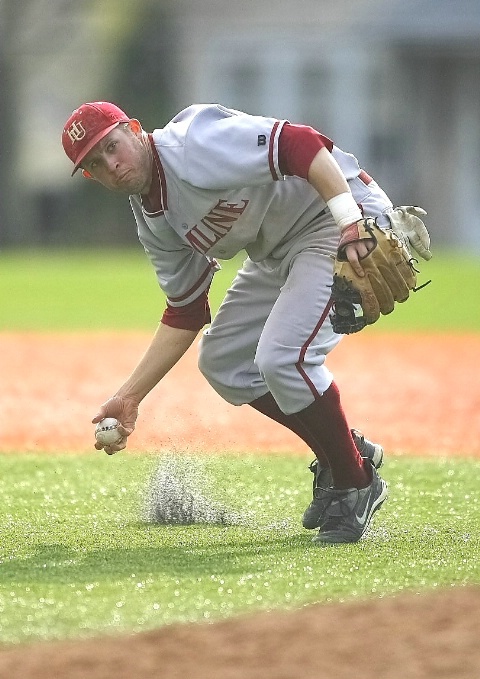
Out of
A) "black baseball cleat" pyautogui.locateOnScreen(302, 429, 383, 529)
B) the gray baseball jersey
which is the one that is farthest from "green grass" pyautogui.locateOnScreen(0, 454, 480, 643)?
the gray baseball jersey

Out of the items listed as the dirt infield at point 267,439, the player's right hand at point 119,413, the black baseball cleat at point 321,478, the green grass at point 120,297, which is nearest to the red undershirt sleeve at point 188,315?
the player's right hand at point 119,413

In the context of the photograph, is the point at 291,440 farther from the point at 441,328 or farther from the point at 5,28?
the point at 5,28

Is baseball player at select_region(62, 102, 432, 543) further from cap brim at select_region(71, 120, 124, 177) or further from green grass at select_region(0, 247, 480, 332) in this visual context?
green grass at select_region(0, 247, 480, 332)

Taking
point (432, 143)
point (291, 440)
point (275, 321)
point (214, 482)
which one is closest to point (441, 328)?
point (291, 440)

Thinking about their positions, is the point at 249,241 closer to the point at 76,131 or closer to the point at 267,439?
the point at 76,131

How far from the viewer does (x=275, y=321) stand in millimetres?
4762

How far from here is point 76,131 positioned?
4.55 m

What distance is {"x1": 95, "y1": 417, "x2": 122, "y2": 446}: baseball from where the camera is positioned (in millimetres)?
5043

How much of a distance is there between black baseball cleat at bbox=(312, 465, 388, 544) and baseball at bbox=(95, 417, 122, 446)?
0.80m

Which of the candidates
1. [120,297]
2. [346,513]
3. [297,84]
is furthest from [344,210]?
[297,84]

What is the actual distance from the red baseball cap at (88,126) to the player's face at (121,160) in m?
0.02

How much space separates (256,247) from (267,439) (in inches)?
109

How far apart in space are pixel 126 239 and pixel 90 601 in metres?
27.5

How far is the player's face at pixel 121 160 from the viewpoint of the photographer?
458 centimetres
